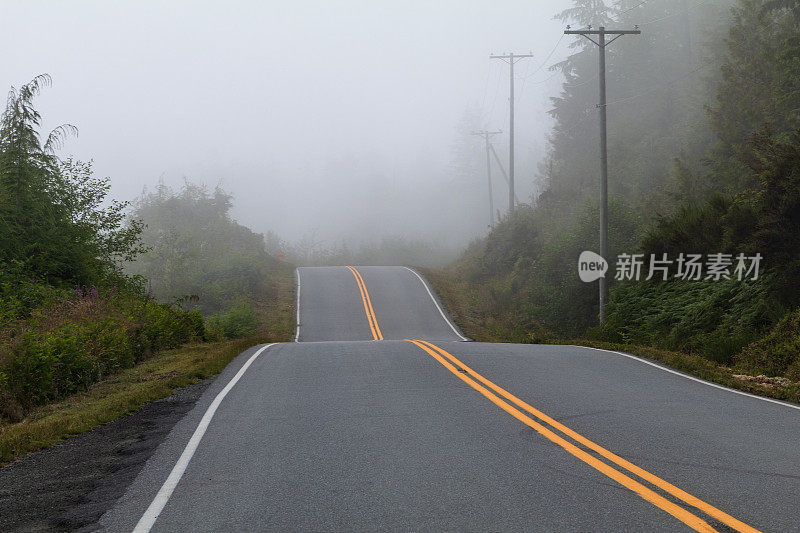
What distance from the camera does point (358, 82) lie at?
6570 inches

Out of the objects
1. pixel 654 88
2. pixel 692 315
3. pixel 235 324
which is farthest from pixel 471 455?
pixel 654 88

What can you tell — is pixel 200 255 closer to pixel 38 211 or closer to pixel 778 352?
pixel 38 211

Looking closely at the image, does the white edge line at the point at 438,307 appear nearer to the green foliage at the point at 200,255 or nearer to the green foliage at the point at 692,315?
the green foliage at the point at 692,315

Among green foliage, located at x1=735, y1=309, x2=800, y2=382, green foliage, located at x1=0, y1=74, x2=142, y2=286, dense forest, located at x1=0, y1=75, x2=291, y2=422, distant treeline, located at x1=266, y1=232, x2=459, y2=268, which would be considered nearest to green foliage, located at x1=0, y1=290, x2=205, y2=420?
dense forest, located at x1=0, y1=75, x2=291, y2=422

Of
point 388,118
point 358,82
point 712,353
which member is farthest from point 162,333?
point 358,82

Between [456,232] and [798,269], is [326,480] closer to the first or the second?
[798,269]

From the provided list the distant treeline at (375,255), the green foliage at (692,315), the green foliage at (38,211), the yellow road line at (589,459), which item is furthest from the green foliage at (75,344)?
the distant treeline at (375,255)

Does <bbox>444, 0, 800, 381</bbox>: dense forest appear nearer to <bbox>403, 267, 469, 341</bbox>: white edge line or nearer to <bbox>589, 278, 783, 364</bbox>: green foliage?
<bbox>589, 278, 783, 364</bbox>: green foliage

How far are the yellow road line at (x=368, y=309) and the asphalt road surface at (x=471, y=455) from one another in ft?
51.9

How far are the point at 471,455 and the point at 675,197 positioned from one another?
2184cm

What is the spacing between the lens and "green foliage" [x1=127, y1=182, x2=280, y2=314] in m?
35.8

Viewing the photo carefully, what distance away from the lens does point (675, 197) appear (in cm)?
2497

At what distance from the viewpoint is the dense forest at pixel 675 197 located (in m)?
14.4

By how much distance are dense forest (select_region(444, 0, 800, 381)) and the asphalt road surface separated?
190 inches
